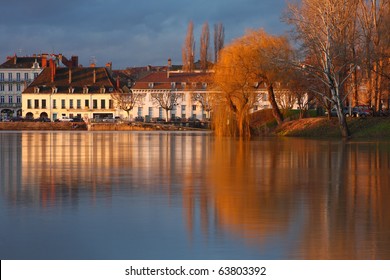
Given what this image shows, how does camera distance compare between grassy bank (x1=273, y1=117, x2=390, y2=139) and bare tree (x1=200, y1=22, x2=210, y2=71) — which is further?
bare tree (x1=200, y1=22, x2=210, y2=71)

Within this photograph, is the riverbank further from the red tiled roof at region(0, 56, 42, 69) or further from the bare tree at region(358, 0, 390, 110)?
the bare tree at region(358, 0, 390, 110)

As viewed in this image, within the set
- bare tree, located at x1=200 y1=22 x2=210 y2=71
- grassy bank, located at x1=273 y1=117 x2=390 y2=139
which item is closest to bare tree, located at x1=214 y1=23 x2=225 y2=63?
bare tree, located at x1=200 y1=22 x2=210 y2=71

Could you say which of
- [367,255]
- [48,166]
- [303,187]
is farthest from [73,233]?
[48,166]

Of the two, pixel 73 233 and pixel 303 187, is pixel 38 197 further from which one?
pixel 303 187

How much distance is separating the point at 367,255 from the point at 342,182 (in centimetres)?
1034

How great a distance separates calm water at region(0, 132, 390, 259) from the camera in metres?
11.1

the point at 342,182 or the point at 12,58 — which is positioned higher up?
the point at 12,58

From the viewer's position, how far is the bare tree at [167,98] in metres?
116

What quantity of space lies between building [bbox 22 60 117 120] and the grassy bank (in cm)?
6094

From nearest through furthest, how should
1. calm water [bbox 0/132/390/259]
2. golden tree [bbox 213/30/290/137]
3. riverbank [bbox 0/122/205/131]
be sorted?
calm water [bbox 0/132/390/259]
golden tree [bbox 213/30/290/137]
riverbank [bbox 0/122/205/131]

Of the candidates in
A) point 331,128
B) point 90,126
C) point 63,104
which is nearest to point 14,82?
point 63,104

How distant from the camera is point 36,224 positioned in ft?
43.2

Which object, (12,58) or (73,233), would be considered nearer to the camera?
(73,233)
